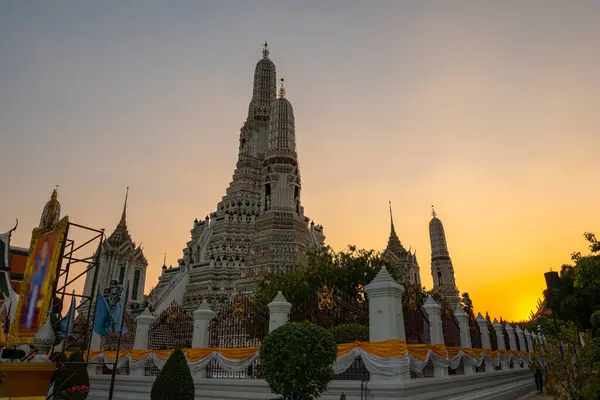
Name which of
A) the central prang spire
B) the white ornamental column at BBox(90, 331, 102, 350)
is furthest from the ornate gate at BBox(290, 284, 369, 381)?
the central prang spire

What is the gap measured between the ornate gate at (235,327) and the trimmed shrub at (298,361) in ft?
16.0

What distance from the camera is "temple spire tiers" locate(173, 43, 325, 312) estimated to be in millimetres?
38344

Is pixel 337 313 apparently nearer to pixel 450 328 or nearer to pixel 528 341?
pixel 450 328

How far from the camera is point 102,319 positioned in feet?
44.7

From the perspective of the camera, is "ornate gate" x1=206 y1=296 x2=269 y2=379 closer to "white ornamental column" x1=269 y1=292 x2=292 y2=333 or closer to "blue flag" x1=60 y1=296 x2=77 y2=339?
"white ornamental column" x1=269 y1=292 x2=292 y2=333

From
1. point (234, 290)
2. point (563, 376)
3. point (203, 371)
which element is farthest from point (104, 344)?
point (563, 376)

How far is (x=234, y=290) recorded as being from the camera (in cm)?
3878

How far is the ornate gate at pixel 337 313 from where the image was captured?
13570 mm

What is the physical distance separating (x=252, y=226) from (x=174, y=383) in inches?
1330

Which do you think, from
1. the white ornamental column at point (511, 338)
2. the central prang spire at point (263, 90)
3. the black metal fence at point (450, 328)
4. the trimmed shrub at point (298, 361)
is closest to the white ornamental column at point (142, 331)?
the trimmed shrub at point (298, 361)

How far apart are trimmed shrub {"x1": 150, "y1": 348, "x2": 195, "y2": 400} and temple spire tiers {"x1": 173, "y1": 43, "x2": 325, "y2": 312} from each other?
24710 millimetres

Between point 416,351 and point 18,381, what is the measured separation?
9.52 m

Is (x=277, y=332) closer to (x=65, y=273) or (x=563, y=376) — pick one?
(x=65, y=273)

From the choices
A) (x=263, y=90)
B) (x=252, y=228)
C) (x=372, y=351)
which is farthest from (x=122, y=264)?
(x=372, y=351)
